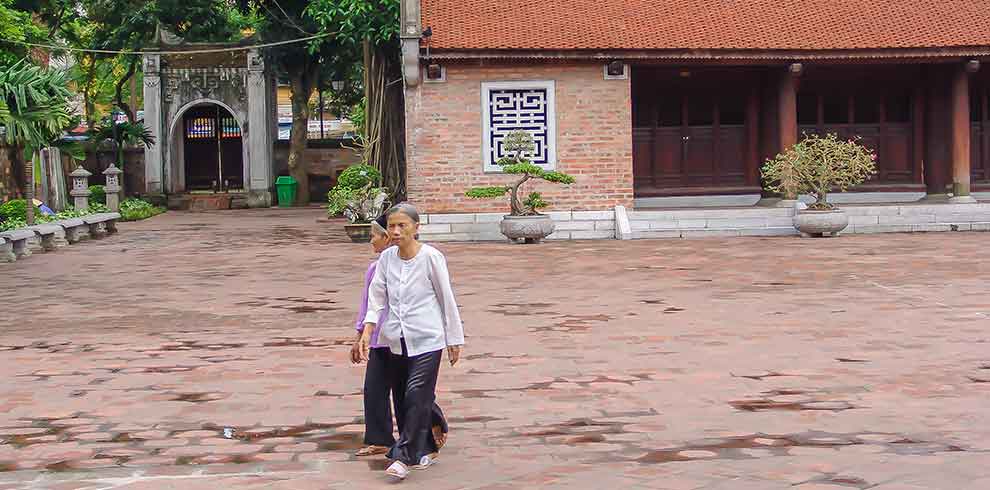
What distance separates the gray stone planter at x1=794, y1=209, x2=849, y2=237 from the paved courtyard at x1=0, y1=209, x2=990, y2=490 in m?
3.78

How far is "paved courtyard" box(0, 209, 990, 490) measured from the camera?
19.9ft

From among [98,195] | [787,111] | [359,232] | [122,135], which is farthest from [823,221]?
[122,135]

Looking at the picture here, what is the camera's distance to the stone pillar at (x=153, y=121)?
36125 millimetres

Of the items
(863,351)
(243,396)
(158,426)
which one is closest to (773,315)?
(863,351)

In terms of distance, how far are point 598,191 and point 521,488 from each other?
15773 millimetres

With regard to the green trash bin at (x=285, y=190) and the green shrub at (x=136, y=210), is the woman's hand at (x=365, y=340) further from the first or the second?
A: the green trash bin at (x=285, y=190)

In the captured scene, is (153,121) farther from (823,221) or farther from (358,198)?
(823,221)

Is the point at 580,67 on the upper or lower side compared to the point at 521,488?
upper

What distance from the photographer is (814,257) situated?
1675 cm

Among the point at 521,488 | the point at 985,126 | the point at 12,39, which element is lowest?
the point at 521,488

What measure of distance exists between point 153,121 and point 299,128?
420cm

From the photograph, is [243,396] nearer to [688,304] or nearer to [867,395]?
[867,395]

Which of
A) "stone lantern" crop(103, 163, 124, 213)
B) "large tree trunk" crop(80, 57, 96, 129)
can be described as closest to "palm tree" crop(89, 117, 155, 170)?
"large tree trunk" crop(80, 57, 96, 129)

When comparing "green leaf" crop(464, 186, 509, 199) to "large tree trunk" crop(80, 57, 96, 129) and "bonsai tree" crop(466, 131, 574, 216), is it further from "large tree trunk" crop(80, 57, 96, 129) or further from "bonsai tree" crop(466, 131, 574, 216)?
"large tree trunk" crop(80, 57, 96, 129)
